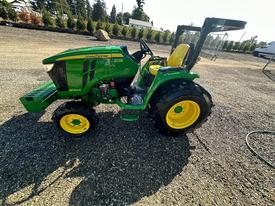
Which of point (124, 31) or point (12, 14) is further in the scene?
point (124, 31)

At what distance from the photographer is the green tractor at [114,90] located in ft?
8.36

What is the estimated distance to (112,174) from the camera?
2154mm

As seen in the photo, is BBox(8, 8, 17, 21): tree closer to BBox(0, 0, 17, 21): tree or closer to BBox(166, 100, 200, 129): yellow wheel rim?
BBox(0, 0, 17, 21): tree

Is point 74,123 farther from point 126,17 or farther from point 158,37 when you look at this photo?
point 126,17

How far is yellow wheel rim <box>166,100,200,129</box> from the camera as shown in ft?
9.27

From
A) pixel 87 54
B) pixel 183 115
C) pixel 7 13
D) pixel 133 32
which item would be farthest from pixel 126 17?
pixel 183 115

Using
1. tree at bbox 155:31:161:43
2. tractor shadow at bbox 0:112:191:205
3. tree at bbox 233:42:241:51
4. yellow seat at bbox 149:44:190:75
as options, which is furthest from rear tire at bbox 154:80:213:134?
tree at bbox 233:42:241:51

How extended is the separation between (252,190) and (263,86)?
258 inches

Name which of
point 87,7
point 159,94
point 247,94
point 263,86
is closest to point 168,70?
point 159,94

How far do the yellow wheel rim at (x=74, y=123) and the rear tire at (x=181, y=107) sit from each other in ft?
3.77

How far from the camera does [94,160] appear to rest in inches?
92.0

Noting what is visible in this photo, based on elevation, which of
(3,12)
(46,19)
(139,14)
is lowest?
(139,14)

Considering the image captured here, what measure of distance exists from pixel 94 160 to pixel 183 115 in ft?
5.50

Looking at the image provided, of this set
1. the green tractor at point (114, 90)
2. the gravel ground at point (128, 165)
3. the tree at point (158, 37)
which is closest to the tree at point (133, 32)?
the tree at point (158, 37)
